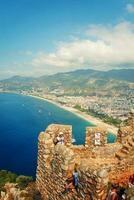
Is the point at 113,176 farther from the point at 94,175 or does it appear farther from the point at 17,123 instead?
the point at 17,123

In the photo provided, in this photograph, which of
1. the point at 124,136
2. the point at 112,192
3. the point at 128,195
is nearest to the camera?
the point at 128,195

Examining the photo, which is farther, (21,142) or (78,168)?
(21,142)

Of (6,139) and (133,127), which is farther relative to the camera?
(6,139)

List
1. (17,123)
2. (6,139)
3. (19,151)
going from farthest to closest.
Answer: (17,123) → (6,139) → (19,151)

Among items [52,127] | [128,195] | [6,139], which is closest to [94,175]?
[128,195]

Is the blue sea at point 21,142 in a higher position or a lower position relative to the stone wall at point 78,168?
lower

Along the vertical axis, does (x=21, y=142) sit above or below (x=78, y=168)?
below

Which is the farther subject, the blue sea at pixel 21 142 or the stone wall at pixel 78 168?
the blue sea at pixel 21 142

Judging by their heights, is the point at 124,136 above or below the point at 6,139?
above
